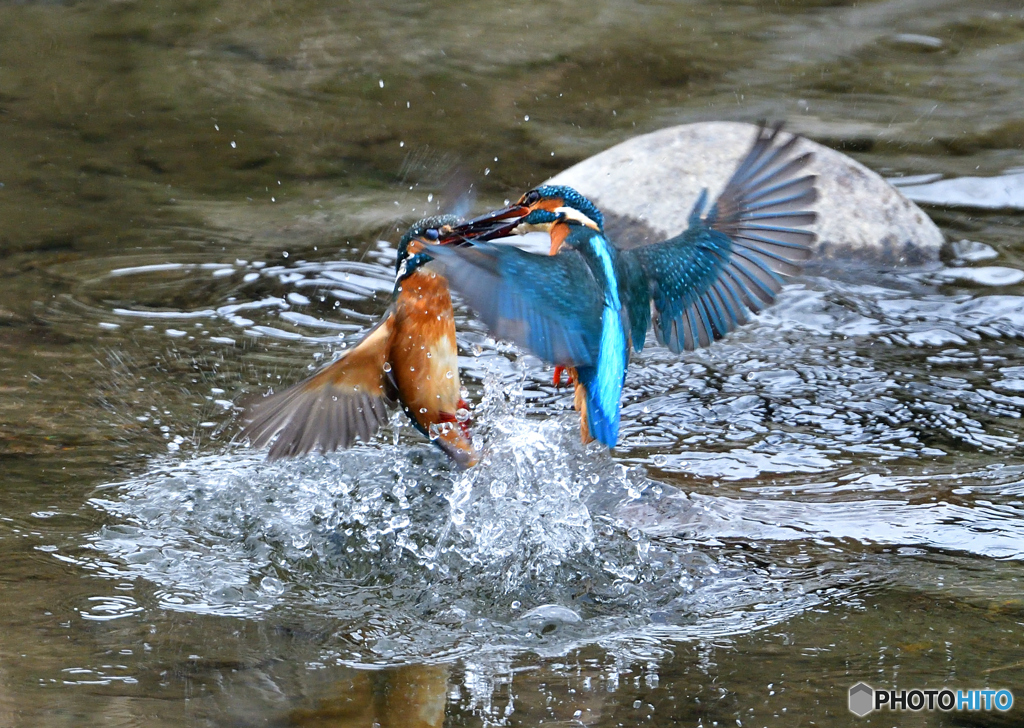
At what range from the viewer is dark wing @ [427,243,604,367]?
305 centimetres

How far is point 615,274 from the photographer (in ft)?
12.0

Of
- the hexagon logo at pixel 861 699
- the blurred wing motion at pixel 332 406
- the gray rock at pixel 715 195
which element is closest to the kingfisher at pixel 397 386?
the blurred wing motion at pixel 332 406

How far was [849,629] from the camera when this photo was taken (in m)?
3.04

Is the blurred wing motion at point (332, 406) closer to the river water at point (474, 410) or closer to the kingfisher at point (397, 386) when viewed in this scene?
the kingfisher at point (397, 386)

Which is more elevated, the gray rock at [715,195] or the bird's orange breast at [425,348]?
the gray rock at [715,195]

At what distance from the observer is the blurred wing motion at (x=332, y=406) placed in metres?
3.63

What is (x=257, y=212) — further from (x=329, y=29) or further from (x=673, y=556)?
(x=673, y=556)

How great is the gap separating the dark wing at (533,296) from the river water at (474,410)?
25.7 inches

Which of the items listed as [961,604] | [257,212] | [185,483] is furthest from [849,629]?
[257,212]

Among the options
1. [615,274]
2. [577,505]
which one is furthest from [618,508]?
[615,274]

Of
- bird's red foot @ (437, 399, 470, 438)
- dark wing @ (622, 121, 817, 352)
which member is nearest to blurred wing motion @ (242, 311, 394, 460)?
bird's red foot @ (437, 399, 470, 438)

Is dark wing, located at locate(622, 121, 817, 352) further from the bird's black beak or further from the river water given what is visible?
the river water

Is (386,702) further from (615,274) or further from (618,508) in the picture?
(615,274)

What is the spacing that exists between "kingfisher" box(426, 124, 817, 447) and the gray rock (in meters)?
2.24
